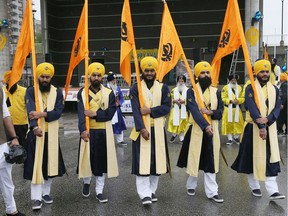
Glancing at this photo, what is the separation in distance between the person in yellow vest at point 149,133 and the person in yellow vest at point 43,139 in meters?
1.07

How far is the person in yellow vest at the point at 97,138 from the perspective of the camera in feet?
16.7

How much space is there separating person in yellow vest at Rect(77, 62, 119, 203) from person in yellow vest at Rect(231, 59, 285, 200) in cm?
189

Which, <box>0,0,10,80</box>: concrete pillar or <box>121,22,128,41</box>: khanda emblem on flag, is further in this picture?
<box>0,0,10,80</box>: concrete pillar

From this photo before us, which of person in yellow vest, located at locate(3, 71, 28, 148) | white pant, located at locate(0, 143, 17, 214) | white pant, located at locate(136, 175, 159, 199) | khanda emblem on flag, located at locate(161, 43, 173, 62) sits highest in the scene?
khanda emblem on flag, located at locate(161, 43, 173, 62)

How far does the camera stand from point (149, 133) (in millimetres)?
4938

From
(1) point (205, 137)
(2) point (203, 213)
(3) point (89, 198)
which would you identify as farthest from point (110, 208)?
(1) point (205, 137)

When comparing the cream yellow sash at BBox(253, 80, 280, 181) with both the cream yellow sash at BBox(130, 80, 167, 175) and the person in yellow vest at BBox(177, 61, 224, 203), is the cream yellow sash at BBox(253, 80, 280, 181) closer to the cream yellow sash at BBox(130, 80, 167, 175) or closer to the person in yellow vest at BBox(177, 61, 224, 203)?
the person in yellow vest at BBox(177, 61, 224, 203)

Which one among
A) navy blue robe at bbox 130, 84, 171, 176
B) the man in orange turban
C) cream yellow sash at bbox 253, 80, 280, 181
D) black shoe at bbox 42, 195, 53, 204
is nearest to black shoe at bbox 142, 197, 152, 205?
navy blue robe at bbox 130, 84, 171, 176

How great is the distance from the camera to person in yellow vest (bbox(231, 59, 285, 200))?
492 cm

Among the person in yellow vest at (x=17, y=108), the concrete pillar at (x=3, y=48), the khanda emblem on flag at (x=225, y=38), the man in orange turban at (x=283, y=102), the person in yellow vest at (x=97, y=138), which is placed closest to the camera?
the person in yellow vest at (x=97, y=138)

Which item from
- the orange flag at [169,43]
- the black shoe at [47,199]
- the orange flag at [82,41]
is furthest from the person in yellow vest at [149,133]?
the black shoe at [47,199]

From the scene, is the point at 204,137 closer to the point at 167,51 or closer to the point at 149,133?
the point at 149,133

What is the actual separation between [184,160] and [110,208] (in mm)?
1283

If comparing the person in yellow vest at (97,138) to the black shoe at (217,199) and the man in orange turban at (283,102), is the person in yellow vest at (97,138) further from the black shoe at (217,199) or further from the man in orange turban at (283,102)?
the man in orange turban at (283,102)
